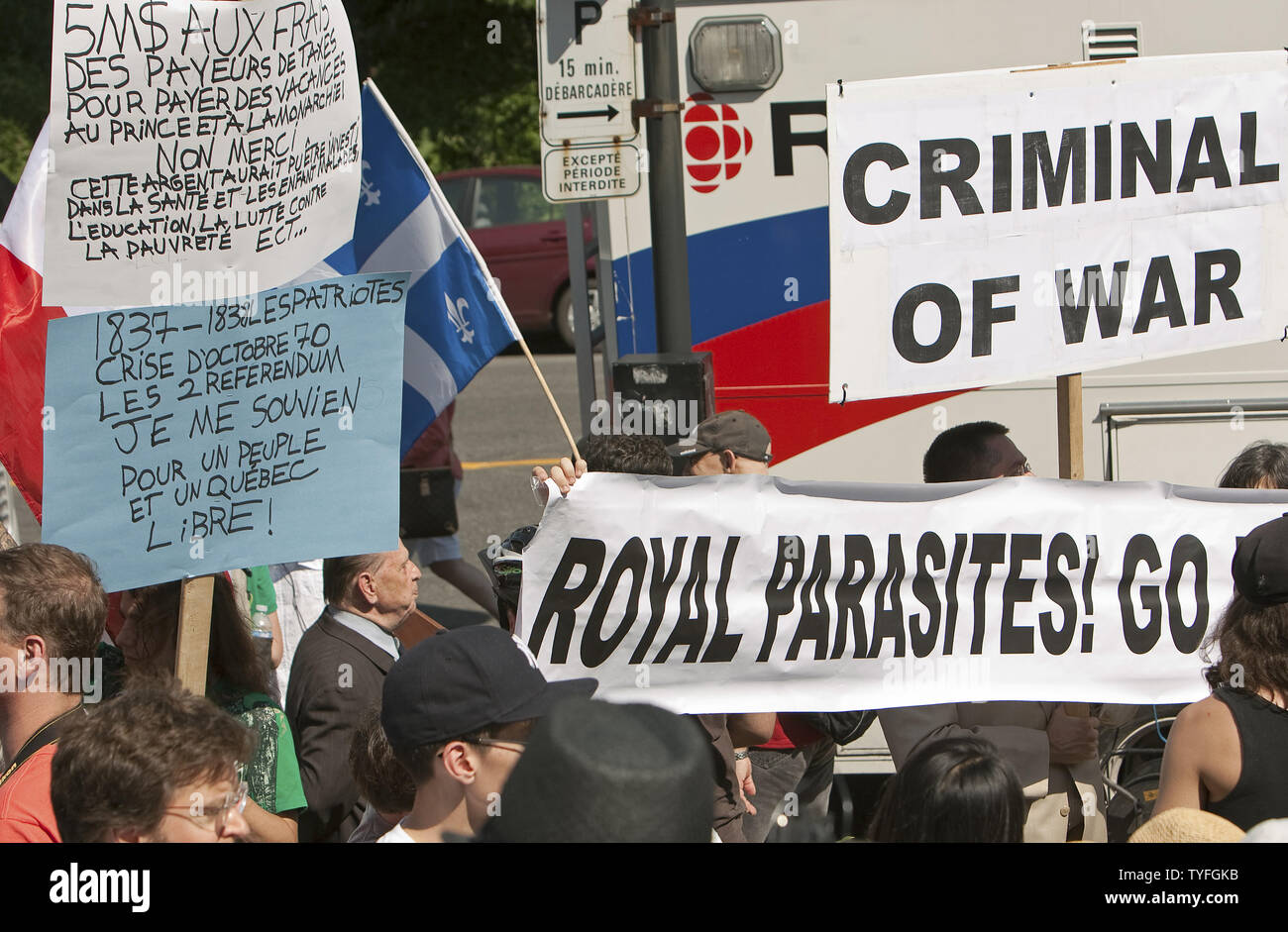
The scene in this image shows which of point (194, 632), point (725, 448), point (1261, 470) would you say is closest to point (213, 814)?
point (194, 632)

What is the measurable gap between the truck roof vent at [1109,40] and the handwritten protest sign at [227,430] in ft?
9.73

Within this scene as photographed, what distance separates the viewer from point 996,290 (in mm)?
3910

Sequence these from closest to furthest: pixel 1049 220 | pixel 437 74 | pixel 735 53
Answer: pixel 1049 220, pixel 735 53, pixel 437 74

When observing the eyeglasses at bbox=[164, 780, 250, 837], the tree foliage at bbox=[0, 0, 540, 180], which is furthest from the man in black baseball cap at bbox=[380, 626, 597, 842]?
the tree foliage at bbox=[0, 0, 540, 180]

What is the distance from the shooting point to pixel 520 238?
1488 centimetres

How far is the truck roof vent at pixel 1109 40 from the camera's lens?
5.20m

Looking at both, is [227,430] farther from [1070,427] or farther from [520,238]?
[520,238]

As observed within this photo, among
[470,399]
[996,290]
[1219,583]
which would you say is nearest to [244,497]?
[996,290]

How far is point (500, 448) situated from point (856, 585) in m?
8.12

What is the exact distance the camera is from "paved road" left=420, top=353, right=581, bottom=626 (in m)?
8.96

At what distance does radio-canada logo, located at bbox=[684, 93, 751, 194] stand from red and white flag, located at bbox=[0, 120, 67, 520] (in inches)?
91.7
